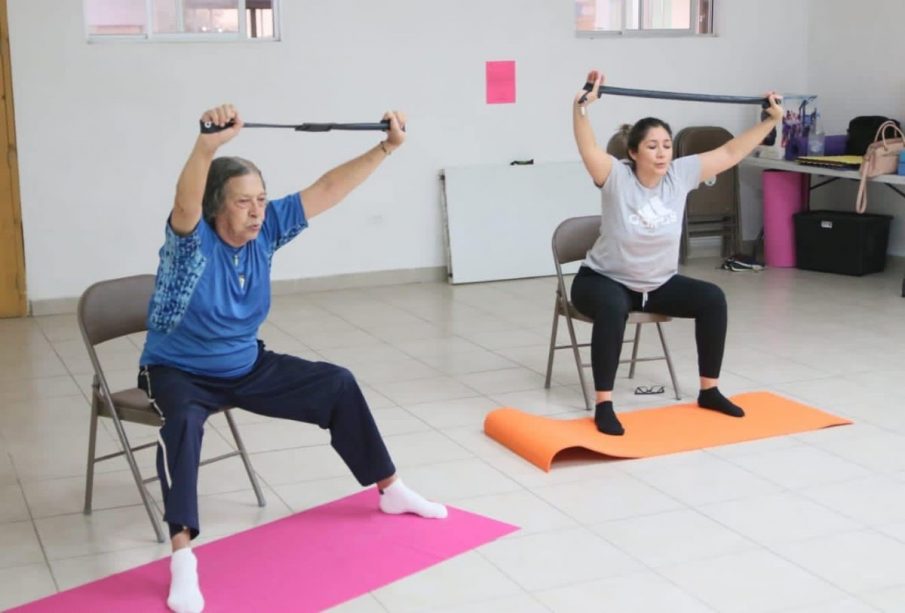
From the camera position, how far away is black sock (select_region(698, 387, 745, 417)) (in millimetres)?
4441

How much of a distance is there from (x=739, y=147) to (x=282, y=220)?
1.93 metres

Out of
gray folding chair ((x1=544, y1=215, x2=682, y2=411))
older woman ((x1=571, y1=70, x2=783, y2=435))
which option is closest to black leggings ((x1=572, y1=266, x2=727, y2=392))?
older woman ((x1=571, y1=70, x2=783, y2=435))

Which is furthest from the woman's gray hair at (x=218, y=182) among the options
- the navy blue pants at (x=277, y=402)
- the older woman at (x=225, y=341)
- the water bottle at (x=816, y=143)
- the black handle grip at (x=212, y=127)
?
the water bottle at (x=816, y=143)

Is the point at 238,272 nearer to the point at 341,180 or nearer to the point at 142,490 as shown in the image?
the point at 341,180

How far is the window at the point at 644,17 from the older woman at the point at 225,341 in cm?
435

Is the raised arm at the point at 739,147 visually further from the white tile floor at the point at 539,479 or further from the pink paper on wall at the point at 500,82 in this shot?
the pink paper on wall at the point at 500,82

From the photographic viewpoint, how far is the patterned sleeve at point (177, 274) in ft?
10.4

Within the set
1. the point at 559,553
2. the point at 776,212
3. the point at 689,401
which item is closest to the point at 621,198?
the point at 689,401

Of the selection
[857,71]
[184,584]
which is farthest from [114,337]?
[857,71]

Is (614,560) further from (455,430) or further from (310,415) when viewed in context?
(455,430)

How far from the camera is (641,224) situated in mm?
4445

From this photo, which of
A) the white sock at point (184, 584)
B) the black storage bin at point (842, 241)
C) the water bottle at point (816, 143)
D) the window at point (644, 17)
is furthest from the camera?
the window at point (644, 17)

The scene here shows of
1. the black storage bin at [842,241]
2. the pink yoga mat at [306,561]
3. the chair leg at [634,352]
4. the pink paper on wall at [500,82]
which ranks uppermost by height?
the pink paper on wall at [500,82]

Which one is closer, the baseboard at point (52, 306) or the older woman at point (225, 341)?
the older woman at point (225, 341)
